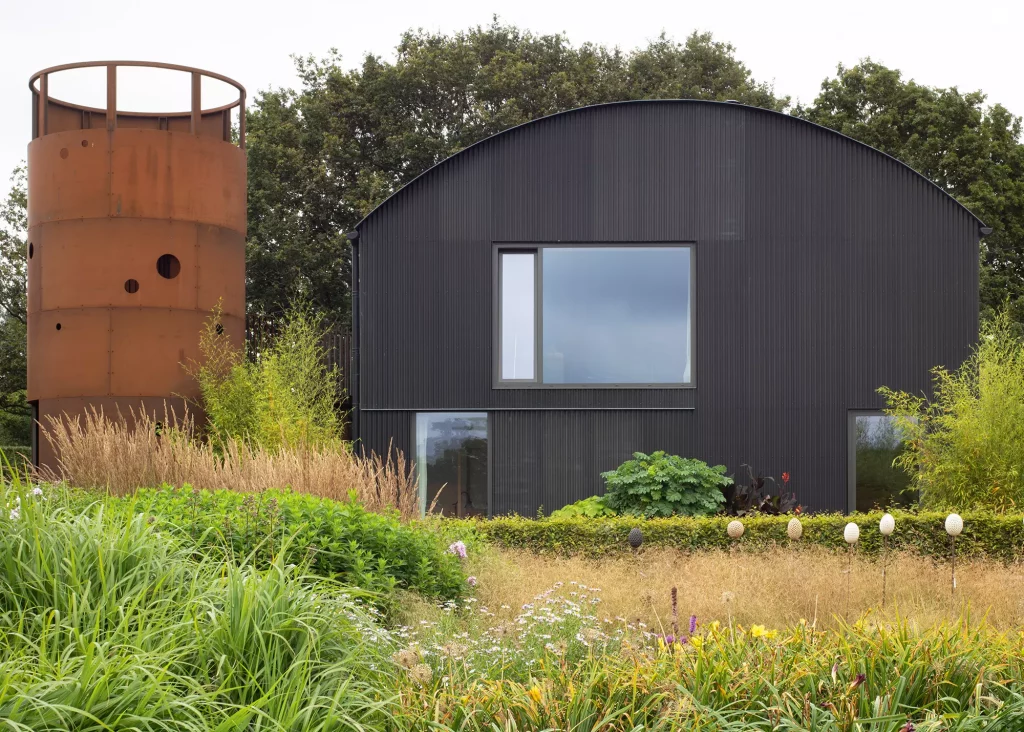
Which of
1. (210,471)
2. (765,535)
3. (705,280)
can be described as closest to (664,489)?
(765,535)

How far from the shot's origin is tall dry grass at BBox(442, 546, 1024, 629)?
6.52 metres

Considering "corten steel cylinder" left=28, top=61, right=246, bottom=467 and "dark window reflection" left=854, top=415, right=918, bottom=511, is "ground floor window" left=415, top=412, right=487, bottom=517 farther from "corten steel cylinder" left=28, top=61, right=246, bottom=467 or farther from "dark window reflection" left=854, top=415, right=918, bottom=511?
"dark window reflection" left=854, top=415, right=918, bottom=511

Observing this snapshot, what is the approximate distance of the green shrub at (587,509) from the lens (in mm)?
11312

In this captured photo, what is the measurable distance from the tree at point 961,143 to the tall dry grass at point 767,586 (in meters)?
15.0

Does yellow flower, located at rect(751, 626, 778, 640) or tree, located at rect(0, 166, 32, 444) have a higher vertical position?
tree, located at rect(0, 166, 32, 444)

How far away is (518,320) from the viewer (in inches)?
499

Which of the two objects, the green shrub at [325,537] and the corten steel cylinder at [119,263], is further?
the corten steel cylinder at [119,263]

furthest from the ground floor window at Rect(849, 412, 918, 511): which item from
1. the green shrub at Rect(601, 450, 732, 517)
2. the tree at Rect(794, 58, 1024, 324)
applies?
the tree at Rect(794, 58, 1024, 324)

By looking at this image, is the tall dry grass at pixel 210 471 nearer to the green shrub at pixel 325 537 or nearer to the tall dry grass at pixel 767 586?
the tall dry grass at pixel 767 586

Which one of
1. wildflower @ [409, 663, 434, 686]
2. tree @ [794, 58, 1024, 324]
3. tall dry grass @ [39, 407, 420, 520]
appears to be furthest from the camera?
tree @ [794, 58, 1024, 324]

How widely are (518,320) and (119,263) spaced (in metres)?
5.30

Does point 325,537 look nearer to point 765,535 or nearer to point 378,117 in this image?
point 765,535

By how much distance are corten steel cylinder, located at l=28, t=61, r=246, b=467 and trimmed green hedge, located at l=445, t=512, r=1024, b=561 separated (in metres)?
Answer: 6.11

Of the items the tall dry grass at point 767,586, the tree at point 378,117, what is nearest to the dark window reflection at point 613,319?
the tall dry grass at point 767,586
